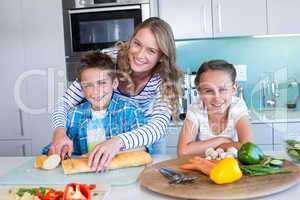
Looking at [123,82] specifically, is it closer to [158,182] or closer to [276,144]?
[158,182]

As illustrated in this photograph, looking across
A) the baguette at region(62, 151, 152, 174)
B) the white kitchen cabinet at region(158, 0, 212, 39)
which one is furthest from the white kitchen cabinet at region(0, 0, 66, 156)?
the baguette at region(62, 151, 152, 174)

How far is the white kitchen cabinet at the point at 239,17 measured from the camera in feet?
7.73

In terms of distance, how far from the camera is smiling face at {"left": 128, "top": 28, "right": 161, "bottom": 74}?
1.35 m

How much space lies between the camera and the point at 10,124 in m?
2.39

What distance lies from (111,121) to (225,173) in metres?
0.60

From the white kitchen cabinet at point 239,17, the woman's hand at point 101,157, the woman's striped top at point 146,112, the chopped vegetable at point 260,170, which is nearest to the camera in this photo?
the chopped vegetable at point 260,170

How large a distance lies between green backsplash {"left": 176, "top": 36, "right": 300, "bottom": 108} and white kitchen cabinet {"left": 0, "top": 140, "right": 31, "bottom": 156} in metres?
1.19

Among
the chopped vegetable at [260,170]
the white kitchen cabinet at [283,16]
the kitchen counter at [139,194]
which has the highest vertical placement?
the white kitchen cabinet at [283,16]

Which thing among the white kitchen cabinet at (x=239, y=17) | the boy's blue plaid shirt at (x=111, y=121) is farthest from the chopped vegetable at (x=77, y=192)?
the white kitchen cabinet at (x=239, y=17)

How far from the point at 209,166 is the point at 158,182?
0.14 m

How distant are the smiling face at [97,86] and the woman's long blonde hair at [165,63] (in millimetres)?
98

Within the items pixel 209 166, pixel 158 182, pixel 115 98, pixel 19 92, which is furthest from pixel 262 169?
pixel 19 92

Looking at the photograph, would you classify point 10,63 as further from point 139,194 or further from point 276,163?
point 276,163

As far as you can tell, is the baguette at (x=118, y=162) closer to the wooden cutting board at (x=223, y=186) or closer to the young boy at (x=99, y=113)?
the wooden cutting board at (x=223, y=186)
